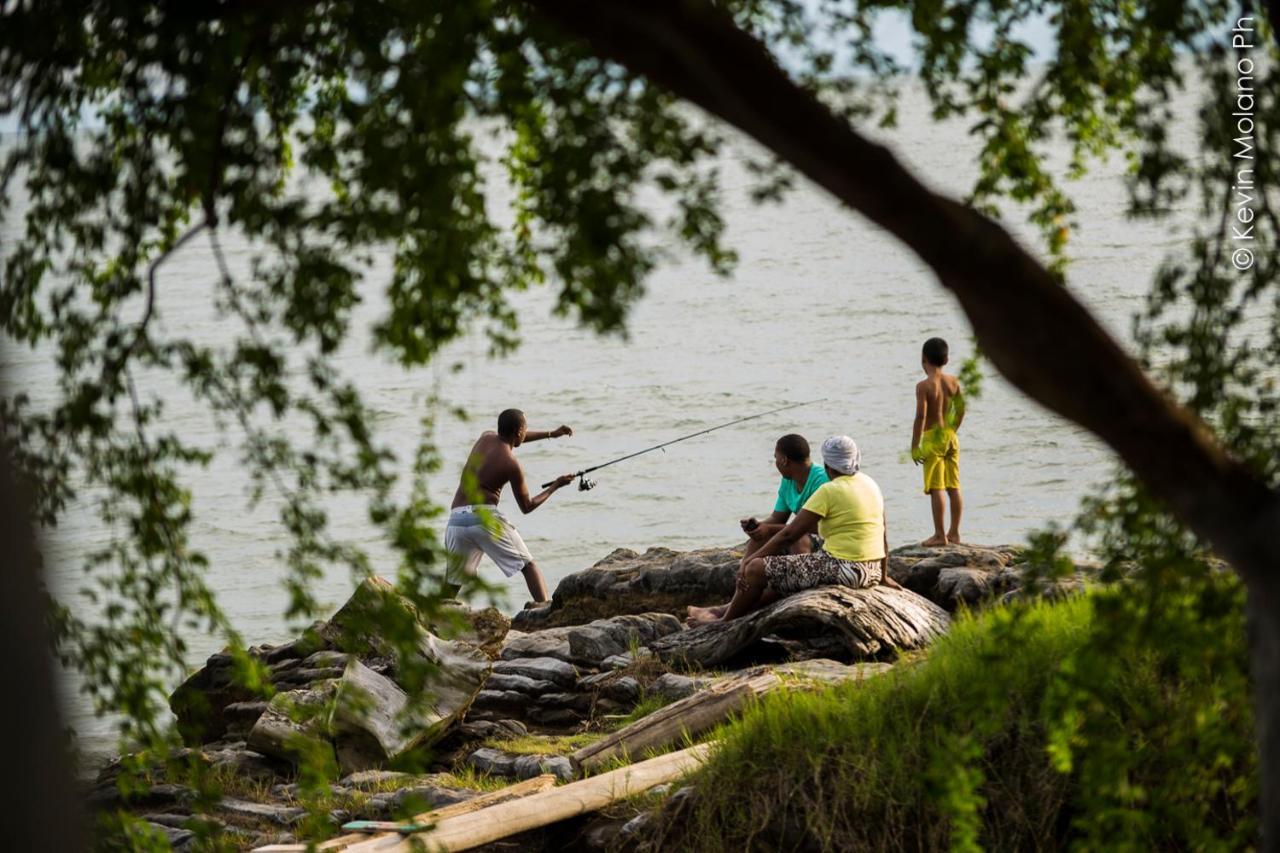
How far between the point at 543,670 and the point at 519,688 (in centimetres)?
31

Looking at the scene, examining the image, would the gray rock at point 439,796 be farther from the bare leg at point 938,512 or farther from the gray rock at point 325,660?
the bare leg at point 938,512

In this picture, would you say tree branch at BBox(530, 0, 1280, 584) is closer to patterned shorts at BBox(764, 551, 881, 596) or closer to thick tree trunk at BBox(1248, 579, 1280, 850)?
thick tree trunk at BBox(1248, 579, 1280, 850)

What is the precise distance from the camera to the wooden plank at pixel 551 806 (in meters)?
8.34

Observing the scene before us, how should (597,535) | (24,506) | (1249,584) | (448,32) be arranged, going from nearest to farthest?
(24,506), (1249,584), (448,32), (597,535)

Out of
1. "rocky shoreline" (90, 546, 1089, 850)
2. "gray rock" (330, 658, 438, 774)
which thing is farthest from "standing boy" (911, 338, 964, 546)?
"gray rock" (330, 658, 438, 774)

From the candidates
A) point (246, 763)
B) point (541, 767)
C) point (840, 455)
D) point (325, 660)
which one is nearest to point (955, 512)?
point (840, 455)

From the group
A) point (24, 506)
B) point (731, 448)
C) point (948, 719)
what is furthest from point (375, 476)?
point (731, 448)

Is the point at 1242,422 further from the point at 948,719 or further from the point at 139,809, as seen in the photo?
the point at 139,809

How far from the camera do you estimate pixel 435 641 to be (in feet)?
38.9

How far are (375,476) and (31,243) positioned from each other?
127 cm

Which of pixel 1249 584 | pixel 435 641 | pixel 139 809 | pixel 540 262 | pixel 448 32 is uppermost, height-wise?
pixel 448 32

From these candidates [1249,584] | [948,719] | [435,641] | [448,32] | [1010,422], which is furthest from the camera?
[1010,422]

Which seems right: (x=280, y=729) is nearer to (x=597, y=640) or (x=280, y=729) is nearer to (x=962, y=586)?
(x=597, y=640)

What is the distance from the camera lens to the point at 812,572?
12.0 m
